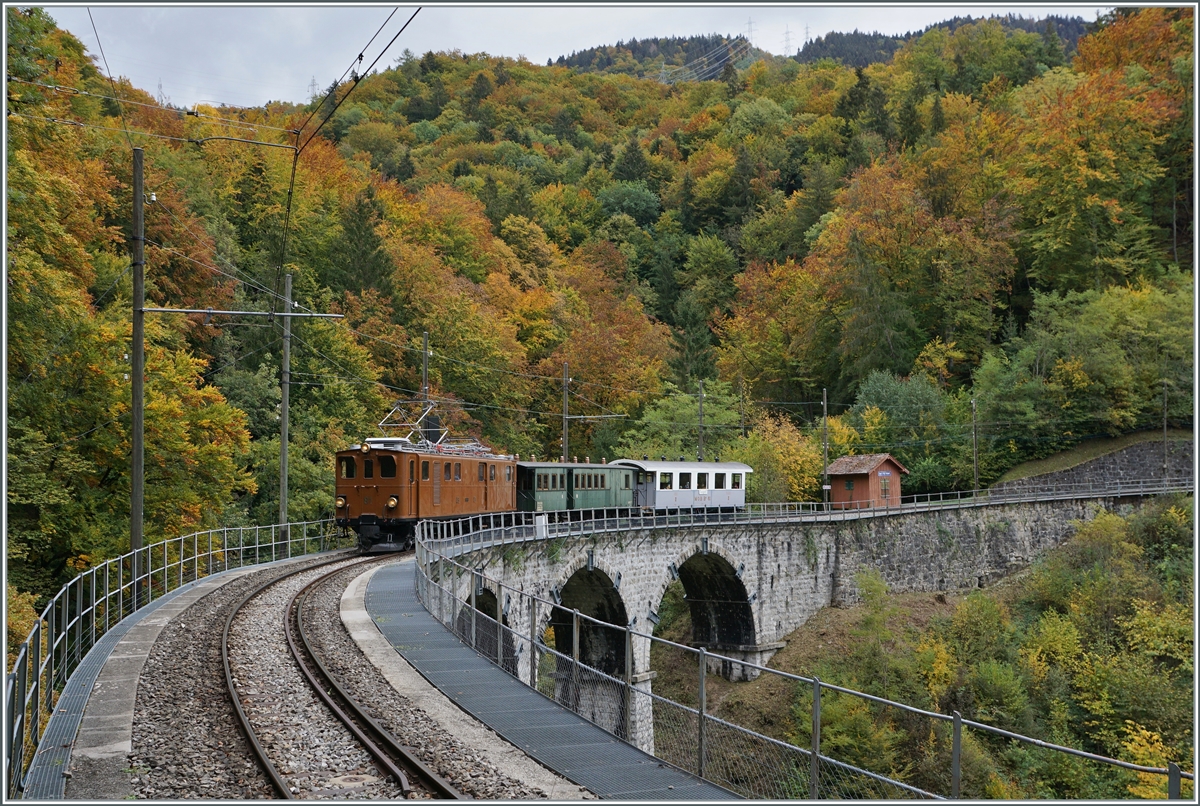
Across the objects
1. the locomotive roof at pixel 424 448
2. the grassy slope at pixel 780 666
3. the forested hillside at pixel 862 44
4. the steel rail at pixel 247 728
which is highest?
the forested hillside at pixel 862 44

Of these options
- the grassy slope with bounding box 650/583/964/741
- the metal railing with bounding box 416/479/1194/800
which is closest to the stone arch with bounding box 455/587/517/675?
the metal railing with bounding box 416/479/1194/800

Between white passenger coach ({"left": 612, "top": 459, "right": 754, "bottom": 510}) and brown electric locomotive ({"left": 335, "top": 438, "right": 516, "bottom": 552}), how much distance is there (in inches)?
451

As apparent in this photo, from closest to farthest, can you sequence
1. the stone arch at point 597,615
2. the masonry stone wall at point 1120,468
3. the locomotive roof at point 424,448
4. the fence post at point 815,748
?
1. the fence post at point 815,748
2. the locomotive roof at point 424,448
3. the stone arch at point 597,615
4. the masonry stone wall at point 1120,468

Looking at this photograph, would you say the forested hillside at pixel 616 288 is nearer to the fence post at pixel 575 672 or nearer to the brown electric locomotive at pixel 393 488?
the brown electric locomotive at pixel 393 488

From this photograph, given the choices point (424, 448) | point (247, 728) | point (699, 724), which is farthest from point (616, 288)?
point (699, 724)

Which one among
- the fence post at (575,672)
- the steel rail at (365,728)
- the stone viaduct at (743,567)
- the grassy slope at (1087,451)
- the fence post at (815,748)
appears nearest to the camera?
the fence post at (815,748)

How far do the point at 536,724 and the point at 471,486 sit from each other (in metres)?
21.2

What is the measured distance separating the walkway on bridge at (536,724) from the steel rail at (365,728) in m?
1.11

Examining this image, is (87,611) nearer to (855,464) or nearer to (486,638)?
(486,638)

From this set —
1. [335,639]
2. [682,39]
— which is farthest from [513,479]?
[682,39]

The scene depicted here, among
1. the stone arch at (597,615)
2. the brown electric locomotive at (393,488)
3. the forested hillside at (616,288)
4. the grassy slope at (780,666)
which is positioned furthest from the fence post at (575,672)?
the grassy slope at (780,666)

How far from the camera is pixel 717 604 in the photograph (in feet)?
133

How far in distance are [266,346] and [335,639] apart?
29067 millimetres

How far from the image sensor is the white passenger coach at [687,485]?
40.8 metres
